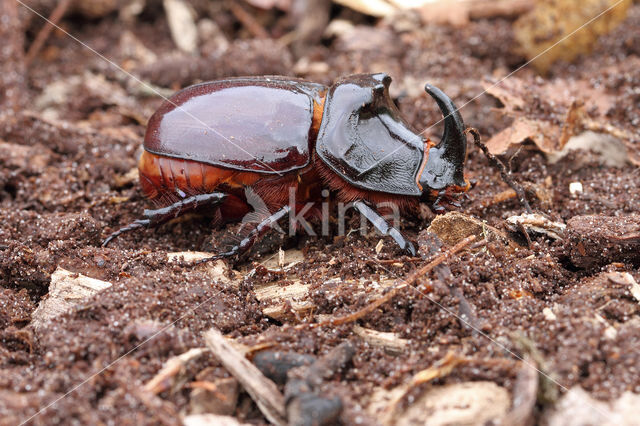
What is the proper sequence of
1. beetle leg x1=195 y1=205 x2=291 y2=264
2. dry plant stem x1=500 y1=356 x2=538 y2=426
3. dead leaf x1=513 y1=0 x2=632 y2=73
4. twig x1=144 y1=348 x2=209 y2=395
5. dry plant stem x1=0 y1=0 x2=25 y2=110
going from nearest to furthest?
dry plant stem x1=500 y1=356 x2=538 y2=426
twig x1=144 y1=348 x2=209 y2=395
beetle leg x1=195 y1=205 x2=291 y2=264
dry plant stem x1=0 y1=0 x2=25 y2=110
dead leaf x1=513 y1=0 x2=632 y2=73

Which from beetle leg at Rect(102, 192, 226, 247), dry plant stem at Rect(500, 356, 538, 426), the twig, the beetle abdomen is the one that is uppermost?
the beetle abdomen

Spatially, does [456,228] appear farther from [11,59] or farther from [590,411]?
[11,59]

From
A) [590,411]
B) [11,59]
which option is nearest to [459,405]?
[590,411]

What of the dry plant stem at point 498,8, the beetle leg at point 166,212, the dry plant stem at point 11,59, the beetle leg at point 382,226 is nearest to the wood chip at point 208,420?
the beetle leg at point 382,226

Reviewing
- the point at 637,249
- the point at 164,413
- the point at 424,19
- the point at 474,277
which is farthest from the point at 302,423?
the point at 424,19

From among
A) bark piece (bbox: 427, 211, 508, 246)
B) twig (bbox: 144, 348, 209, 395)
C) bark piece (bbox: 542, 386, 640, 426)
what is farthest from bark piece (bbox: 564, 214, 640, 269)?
twig (bbox: 144, 348, 209, 395)

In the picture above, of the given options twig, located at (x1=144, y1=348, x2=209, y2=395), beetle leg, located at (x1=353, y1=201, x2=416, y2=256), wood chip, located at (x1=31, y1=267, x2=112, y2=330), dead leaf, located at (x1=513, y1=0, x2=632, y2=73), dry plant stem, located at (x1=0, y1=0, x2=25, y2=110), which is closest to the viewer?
twig, located at (x1=144, y1=348, x2=209, y2=395)

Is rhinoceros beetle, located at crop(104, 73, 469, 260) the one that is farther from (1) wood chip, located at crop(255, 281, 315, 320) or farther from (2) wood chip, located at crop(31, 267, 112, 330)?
(2) wood chip, located at crop(31, 267, 112, 330)
